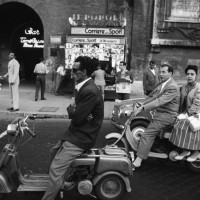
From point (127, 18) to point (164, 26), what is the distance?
1829 mm

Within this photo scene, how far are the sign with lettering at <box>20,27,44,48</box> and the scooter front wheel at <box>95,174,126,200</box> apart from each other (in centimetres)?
1647

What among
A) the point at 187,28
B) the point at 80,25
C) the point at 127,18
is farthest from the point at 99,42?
the point at 187,28

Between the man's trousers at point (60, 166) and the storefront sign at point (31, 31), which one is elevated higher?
the storefront sign at point (31, 31)

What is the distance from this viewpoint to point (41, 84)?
13031mm

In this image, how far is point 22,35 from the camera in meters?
19.6

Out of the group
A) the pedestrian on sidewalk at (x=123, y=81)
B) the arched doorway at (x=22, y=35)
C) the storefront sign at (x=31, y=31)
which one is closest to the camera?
the pedestrian on sidewalk at (x=123, y=81)

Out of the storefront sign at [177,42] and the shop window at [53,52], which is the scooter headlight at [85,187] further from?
the shop window at [53,52]

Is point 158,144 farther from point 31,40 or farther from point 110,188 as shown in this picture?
point 31,40

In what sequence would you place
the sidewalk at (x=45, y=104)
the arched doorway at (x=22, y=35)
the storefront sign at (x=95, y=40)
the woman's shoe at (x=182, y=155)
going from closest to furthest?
the woman's shoe at (x=182, y=155)
the sidewalk at (x=45, y=104)
the storefront sign at (x=95, y=40)
the arched doorway at (x=22, y=35)

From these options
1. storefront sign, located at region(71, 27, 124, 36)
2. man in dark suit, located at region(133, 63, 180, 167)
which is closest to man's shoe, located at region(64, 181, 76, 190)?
man in dark suit, located at region(133, 63, 180, 167)

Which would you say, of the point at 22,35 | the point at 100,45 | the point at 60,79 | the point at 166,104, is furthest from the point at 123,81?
the point at 22,35

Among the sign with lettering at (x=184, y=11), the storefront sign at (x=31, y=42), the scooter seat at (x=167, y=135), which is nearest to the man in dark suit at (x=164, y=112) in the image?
the scooter seat at (x=167, y=135)

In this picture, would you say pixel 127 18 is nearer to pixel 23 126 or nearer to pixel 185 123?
pixel 185 123

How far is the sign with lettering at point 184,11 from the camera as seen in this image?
14.3 meters
